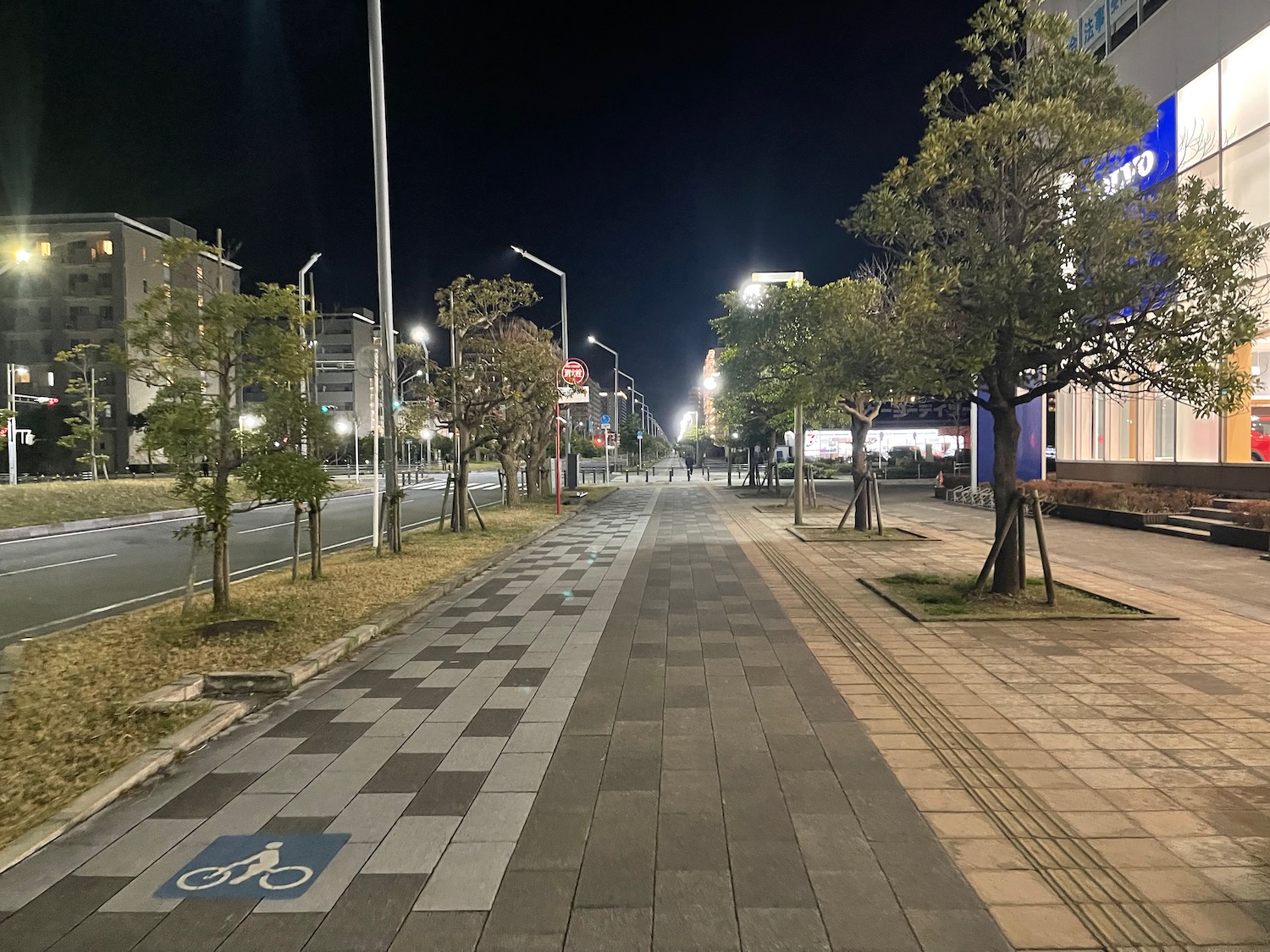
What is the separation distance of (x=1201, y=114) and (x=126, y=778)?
24403mm

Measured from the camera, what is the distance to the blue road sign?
3.43 metres

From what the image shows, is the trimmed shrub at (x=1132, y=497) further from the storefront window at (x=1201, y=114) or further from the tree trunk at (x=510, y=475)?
the tree trunk at (x=510, y=475)

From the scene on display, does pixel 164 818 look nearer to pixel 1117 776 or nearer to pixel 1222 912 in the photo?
pixel 1222 912

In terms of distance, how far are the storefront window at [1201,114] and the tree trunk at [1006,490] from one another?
44.2ft

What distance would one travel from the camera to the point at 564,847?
377 centimetres

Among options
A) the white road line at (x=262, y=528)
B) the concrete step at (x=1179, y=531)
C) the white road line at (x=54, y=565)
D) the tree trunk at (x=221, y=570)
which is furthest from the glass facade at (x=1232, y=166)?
the white road line at (x=54, y=565)

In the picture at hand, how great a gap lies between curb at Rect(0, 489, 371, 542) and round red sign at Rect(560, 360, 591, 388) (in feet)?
23.6

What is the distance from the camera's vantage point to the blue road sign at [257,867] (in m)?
3.43

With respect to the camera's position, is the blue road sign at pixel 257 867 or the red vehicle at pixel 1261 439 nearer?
the blue road sign at pixel 257 867

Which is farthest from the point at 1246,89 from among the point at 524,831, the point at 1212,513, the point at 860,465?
the point at 524,831

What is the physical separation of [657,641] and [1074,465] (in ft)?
76.0

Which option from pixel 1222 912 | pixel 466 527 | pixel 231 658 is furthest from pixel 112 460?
pixel 1222 912

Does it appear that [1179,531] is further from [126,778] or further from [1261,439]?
[126,778]

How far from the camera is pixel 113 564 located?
13891 millimetres
